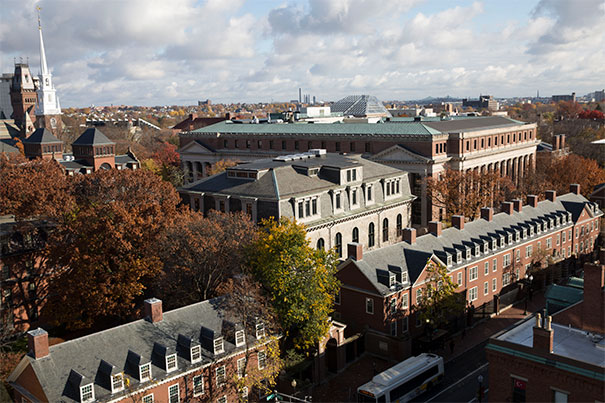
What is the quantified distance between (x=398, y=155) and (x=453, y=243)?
128 ft

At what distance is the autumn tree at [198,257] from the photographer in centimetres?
4450

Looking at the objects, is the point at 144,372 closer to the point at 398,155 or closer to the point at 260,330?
the point at 260,330

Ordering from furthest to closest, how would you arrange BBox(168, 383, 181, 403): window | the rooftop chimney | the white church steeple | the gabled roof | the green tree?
the white church steeple < the gabled roof < the rooftop chimney < the green tree < BBox(168, 383, 181, 403): window

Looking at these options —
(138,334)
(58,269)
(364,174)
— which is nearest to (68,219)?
(58,269)

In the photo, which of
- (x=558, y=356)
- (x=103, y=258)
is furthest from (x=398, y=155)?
(x=558, y=356)

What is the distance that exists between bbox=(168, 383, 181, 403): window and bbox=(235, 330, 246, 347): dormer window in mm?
4914

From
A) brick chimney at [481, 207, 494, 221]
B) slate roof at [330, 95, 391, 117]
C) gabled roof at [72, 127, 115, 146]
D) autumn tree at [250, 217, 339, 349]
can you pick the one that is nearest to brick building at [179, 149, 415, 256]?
brick chimney at [481, 207, 494, 221]

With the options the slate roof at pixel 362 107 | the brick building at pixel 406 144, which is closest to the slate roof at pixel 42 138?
the brick building at pixel 406 144

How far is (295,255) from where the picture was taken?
1631 inches

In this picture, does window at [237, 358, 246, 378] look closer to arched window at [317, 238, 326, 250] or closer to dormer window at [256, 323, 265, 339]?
dormer window at [256, 323, 265, 339]

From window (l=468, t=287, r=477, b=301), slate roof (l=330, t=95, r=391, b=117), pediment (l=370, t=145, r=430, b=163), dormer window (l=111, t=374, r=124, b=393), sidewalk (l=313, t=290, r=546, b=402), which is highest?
slate roof (l=330, t=95, r=391, b=117)

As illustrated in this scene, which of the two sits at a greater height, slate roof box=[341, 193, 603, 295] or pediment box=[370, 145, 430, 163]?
pediment box=[370, 145, 430, 163]

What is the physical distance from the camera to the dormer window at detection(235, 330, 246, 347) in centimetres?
A: 3794

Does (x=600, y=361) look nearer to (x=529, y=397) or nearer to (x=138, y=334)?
(x=529, y=397)
